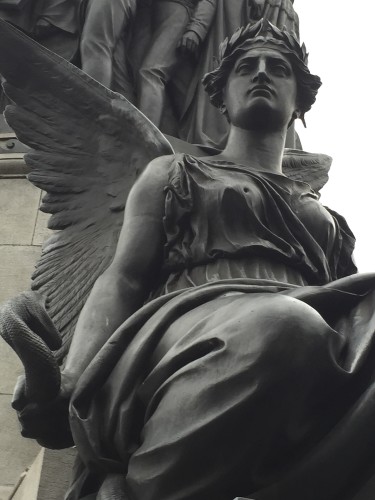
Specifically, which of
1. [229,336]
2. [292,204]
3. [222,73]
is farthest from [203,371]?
[222,73]

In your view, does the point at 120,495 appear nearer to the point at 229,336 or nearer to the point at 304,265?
the point at 229,336

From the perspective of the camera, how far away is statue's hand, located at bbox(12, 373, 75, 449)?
15.8ft

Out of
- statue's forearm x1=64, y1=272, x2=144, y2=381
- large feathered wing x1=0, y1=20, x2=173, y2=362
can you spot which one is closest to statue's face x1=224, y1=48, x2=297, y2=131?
large feathered wing x1=0, y1=20, x2=173, y2=362

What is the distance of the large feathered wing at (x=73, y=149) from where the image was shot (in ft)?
20.5

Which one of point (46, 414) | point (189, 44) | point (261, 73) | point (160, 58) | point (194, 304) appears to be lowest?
point (46, 414)

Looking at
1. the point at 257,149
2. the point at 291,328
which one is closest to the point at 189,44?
the point at 257,149

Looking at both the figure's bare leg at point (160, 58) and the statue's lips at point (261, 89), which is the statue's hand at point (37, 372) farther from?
the figure's bare leg at point (160, 58)

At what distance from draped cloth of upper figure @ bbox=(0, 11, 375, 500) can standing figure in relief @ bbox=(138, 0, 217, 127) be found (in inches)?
63.2

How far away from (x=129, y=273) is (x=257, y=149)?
102 cm

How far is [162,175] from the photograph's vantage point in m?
5.86

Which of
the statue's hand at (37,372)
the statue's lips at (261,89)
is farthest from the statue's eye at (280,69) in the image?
the statue's hand at (37,372)

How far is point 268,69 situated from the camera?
6.19m

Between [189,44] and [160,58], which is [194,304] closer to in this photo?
[160,58]

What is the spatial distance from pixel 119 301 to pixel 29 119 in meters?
1.48
